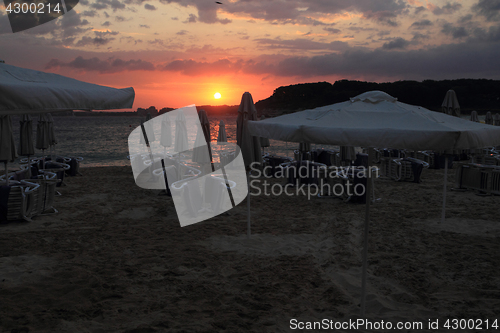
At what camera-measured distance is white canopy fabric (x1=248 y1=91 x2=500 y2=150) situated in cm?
293

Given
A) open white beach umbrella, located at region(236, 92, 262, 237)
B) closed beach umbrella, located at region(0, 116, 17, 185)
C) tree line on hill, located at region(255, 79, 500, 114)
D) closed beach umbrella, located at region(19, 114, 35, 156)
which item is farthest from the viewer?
tree line on hill, located at region(255, 79, 500, 114)

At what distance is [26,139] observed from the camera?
9.77 meters

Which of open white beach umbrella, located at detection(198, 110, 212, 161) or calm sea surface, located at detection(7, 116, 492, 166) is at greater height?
open white beach umbrella, located at detection(198, 110, 212, 161)

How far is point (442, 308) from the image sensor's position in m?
3.72

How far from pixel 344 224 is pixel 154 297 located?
457cm

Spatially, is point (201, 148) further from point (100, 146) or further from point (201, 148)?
point (100, 146)

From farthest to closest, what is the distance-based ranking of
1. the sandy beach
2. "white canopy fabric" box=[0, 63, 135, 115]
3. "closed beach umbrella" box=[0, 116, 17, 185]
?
"closed beach umbrella" box=[0, 116, 17, 185] → the sandy beach → "white canopy fabric" box=[0, 63, 135, 115]

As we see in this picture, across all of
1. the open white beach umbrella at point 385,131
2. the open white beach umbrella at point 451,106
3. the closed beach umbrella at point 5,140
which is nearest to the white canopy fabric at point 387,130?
the open white beach umbrella at point 385,131

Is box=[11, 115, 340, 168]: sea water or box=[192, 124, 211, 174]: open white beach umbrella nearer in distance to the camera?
box=[192, 124, 211, 174]: open white beach umbrella

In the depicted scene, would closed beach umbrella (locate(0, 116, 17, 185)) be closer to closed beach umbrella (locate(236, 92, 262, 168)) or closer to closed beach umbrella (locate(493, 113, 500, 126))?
closed beach umbrella (locate(236, 92, 262, 168))

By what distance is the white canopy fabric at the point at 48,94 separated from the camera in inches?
108

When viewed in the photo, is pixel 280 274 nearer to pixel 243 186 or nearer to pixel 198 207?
pixel 198 207

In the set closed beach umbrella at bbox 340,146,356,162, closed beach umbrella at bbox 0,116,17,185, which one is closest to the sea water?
closed beach umbrella at bbox 0,116,17,185

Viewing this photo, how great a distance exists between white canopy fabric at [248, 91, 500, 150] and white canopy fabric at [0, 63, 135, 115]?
1.99 meters
